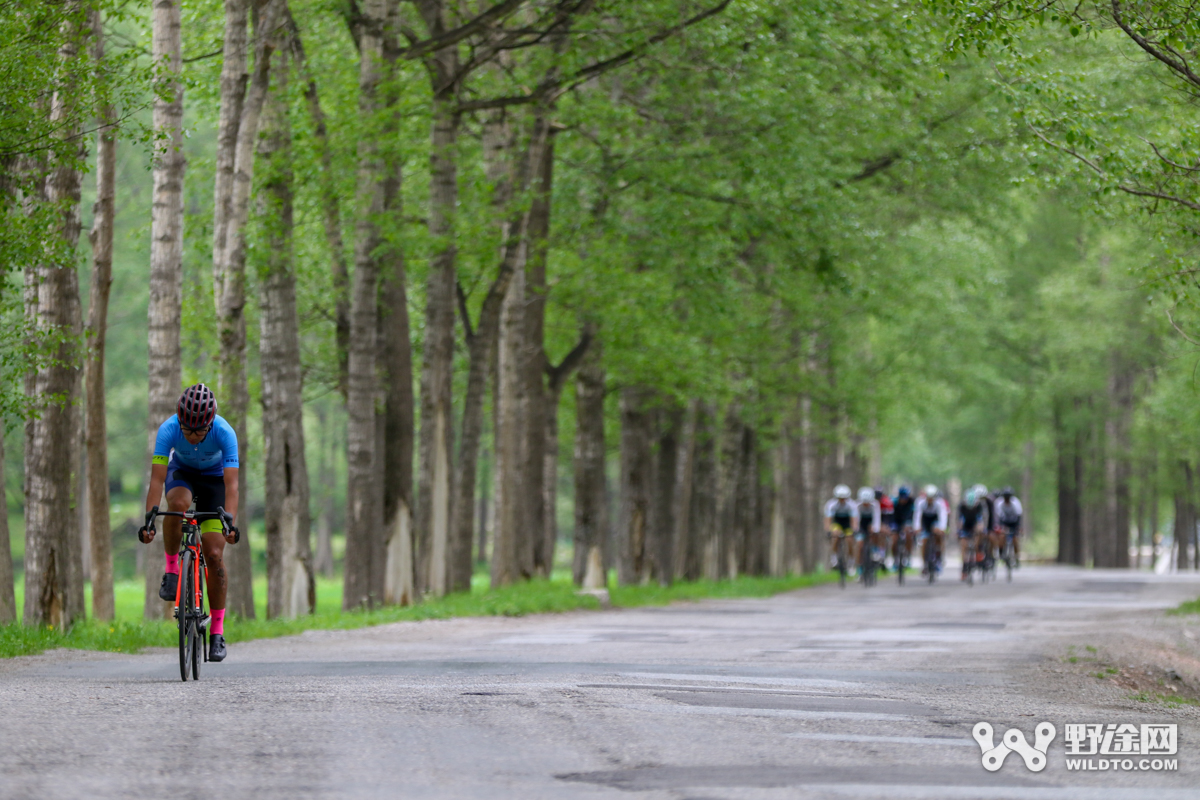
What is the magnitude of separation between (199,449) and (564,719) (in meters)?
3.35

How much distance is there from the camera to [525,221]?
83.0ft

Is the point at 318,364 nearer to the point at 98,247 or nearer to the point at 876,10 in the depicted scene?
the point at 98,247

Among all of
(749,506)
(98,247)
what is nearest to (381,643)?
(98,247)

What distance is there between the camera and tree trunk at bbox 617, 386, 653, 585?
3077cm

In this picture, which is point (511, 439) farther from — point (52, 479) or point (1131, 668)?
point (1131, 668)

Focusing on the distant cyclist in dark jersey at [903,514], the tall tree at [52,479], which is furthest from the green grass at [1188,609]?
the tall tree at [52,479]

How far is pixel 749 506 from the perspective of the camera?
37812 mm

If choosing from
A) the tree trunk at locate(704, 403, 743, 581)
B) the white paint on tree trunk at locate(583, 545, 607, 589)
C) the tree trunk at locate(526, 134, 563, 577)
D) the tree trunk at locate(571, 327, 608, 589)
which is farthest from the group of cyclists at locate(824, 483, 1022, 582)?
the tree trunk at locate(526, 134, 563, 577)

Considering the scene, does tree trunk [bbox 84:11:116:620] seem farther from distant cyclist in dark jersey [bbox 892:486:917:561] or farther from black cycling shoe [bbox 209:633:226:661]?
distant cyclist in dark jersey [bbox 892:486:917:561]

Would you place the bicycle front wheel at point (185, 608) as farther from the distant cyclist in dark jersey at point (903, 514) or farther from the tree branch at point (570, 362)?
the distant cyclist in dark jersey at point (903, 514)

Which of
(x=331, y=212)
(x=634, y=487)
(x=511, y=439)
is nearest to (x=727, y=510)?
(x=634, y=487)

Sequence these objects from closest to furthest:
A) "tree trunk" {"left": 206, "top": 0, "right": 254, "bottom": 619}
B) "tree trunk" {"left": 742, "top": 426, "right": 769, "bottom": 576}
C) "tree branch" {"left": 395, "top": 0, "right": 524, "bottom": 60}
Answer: "tree trunk" {"left": 206, "top": 0, "right": 254, "bottom": 619} < "tree branch" {"left": 395, "top": 0, "right": 524, "bottom": 60} < "tree trunk" {"left": 742, "top": 426, "right": 769, "bottom": 576}

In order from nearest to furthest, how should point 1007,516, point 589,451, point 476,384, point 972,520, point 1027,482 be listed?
point 476,384 < point 589,451 < point 1007,516 < point 972,520 < point 1027,482

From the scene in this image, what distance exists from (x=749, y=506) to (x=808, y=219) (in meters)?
12.7
